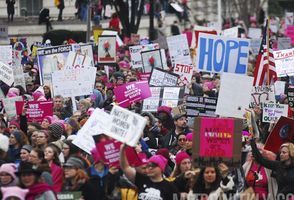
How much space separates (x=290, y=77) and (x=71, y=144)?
408 inches

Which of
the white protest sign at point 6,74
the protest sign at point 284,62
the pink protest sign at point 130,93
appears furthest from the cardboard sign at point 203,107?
the white protest sign at point 6,74

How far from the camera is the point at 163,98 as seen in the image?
17.9 metres

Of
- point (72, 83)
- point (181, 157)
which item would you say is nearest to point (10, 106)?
point (72, 83)

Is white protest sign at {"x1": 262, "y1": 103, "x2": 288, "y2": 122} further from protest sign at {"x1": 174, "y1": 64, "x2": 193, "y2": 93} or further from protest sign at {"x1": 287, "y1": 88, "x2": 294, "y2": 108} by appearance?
protest sign at {"x1": 174, "y1": 64, "x2": 193, "y2": 93}

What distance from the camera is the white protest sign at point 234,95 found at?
45.9 ft

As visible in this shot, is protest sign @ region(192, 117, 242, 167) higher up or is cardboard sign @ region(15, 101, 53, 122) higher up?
protest sign @ region(192, 117, 242, 167)

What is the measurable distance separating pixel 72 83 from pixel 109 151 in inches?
308

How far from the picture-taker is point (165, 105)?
A: 17500mm

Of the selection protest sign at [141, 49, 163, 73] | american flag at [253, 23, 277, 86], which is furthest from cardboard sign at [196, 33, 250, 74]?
protest sign at [141, 49, 163, 73]

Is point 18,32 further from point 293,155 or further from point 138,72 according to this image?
point 293,155

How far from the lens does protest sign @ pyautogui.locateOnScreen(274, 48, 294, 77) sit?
778 inches

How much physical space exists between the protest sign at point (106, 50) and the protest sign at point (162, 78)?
4611 millimetres

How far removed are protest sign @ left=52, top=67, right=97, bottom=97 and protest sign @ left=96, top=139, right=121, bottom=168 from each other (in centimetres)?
762

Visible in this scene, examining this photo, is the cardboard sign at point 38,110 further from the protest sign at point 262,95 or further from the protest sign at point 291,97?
the protest sign at point 291,97
